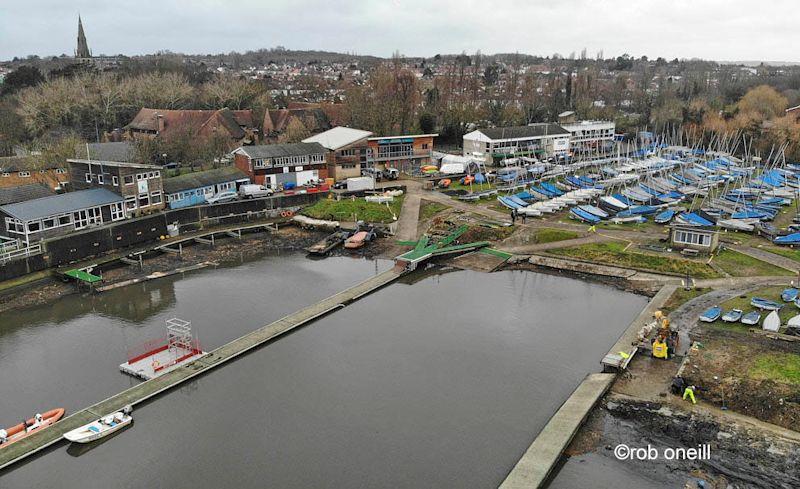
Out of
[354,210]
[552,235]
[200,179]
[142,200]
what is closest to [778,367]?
[552,235]

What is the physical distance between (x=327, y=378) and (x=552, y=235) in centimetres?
2075

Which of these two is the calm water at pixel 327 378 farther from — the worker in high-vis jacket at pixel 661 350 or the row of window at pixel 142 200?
the row of window at pixel 142 200

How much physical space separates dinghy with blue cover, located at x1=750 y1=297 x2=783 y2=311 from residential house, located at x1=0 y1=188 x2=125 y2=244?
37019 millimetres

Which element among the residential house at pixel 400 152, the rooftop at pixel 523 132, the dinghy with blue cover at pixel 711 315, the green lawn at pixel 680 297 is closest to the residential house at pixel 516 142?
the rooftop at pixel 523 132

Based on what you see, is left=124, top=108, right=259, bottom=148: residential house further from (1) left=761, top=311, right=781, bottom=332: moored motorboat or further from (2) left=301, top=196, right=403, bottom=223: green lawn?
(1) left=761, top=311, right=781, bottom=332: moored motorboat

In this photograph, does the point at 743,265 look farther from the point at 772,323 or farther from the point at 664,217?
the point at 664,217

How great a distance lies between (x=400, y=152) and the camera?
58.9 metres

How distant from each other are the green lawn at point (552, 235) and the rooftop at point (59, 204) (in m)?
27.4

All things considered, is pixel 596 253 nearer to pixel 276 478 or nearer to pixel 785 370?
pixel 785 370

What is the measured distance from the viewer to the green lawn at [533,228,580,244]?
3838cm

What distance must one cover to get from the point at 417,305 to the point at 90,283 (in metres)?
17.7

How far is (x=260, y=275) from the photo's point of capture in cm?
3522

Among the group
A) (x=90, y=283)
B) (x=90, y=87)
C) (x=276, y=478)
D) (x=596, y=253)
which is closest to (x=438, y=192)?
(x=596, y=253)

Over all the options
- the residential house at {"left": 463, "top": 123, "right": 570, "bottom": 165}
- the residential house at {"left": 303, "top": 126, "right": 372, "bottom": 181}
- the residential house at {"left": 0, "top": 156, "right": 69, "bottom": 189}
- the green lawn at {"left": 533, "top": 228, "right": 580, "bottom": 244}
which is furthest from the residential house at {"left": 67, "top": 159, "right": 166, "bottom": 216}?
the residential house at {"left": 463, "top": 123, "right": 570, "bottom": 165}
